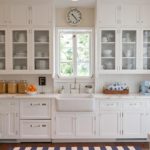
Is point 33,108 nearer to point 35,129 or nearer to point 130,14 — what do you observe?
point 35,129

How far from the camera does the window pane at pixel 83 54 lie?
5.96 m

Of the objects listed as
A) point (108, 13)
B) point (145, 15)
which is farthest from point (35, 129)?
point (145, 15)

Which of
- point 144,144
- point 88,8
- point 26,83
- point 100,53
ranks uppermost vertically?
point 88,8

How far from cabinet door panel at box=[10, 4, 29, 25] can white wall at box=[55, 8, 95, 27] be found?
69cm

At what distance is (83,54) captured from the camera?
5.97 metres

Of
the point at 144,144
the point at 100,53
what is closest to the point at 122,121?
the point at 144,144

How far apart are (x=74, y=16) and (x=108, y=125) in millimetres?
2262

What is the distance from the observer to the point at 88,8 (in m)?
5.86

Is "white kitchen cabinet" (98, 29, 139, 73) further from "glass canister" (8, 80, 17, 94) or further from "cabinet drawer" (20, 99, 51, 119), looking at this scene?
"glass canister" (8, 80, 17, 94)

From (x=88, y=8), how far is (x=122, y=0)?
0.74 m

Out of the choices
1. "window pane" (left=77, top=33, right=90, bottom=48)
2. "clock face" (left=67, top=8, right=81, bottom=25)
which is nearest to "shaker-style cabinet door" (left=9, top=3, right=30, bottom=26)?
"clock face" (left=67, top=8, right=81, bottom=25)

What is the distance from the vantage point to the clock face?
584cm

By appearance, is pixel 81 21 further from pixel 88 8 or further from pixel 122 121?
pixel 122 121

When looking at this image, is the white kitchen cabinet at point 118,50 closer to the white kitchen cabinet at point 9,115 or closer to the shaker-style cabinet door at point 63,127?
the shaker-style cabinet door at point 63,127
